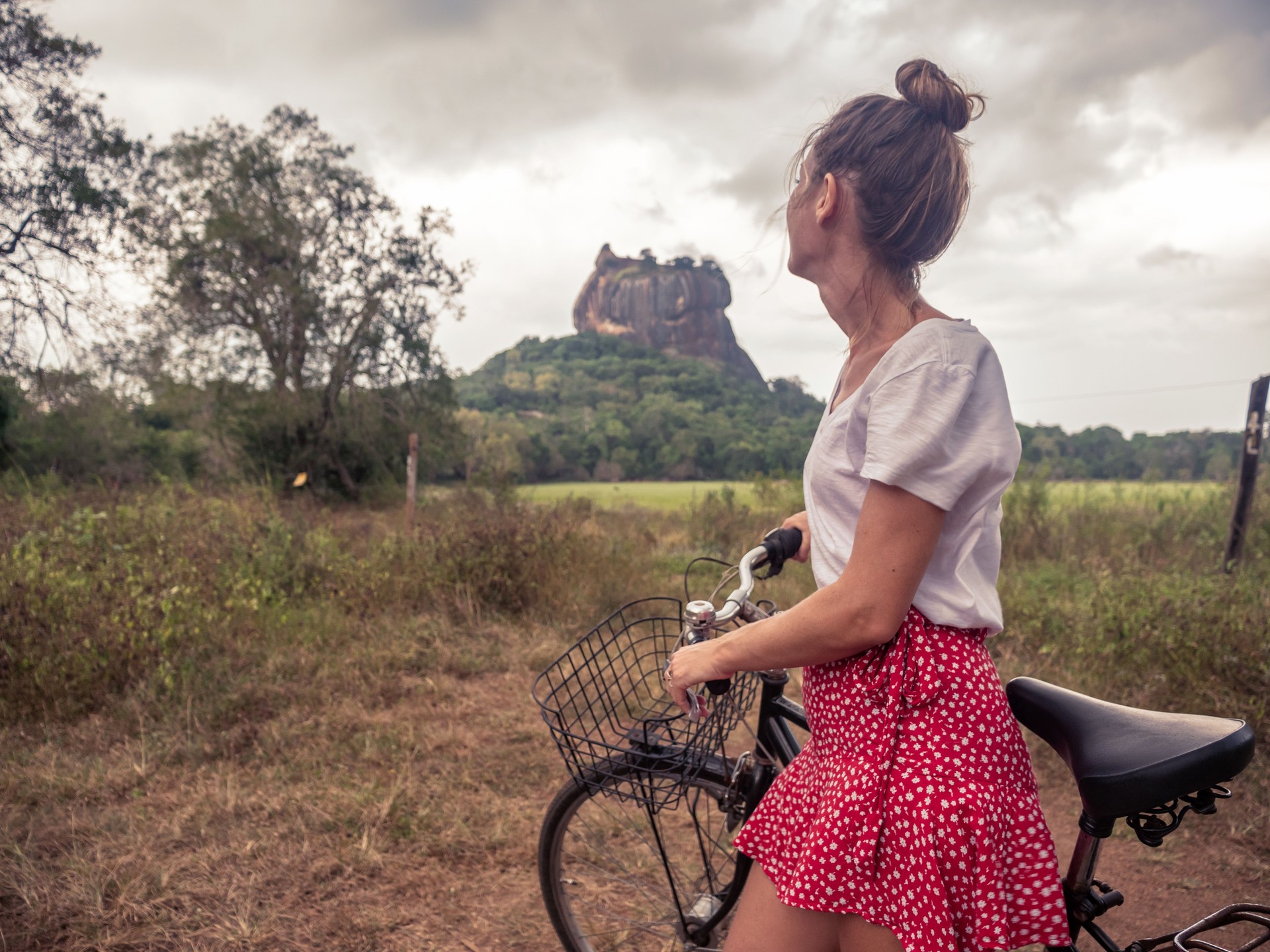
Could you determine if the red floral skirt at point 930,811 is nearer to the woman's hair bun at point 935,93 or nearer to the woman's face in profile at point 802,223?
the woman's face in profile at point 802,223

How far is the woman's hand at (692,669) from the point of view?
1248 millimetres

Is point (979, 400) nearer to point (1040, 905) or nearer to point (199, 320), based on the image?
point (1040, 905)

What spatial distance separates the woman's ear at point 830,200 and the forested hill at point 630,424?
8.88 metres

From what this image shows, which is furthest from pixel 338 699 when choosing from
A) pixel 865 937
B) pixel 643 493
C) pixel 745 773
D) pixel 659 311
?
pixel 659 311

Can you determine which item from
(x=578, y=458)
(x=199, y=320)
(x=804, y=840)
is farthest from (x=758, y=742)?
(x=578, y=458)

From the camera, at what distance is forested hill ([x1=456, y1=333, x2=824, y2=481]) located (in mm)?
20406

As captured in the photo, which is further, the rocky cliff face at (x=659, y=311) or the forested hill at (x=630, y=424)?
the rocky cliff face at (x=659, y=311)

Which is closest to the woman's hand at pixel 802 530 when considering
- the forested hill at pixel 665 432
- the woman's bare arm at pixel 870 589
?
the woman's bare arm at pixel 870 589

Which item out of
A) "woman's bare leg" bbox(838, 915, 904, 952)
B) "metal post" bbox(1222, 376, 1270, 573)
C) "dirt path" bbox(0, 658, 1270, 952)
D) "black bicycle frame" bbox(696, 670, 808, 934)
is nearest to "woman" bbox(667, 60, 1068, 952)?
"woman's bare leg" bbox(838, 915, 904, 952)

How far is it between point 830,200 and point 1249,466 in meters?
6.12

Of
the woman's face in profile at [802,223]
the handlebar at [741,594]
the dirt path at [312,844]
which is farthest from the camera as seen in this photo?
the dirt path at [312,844]

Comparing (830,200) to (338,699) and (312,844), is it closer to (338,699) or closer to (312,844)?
(312,844)

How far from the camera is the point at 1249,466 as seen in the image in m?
5.55

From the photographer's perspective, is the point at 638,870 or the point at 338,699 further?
the point at 338,699
